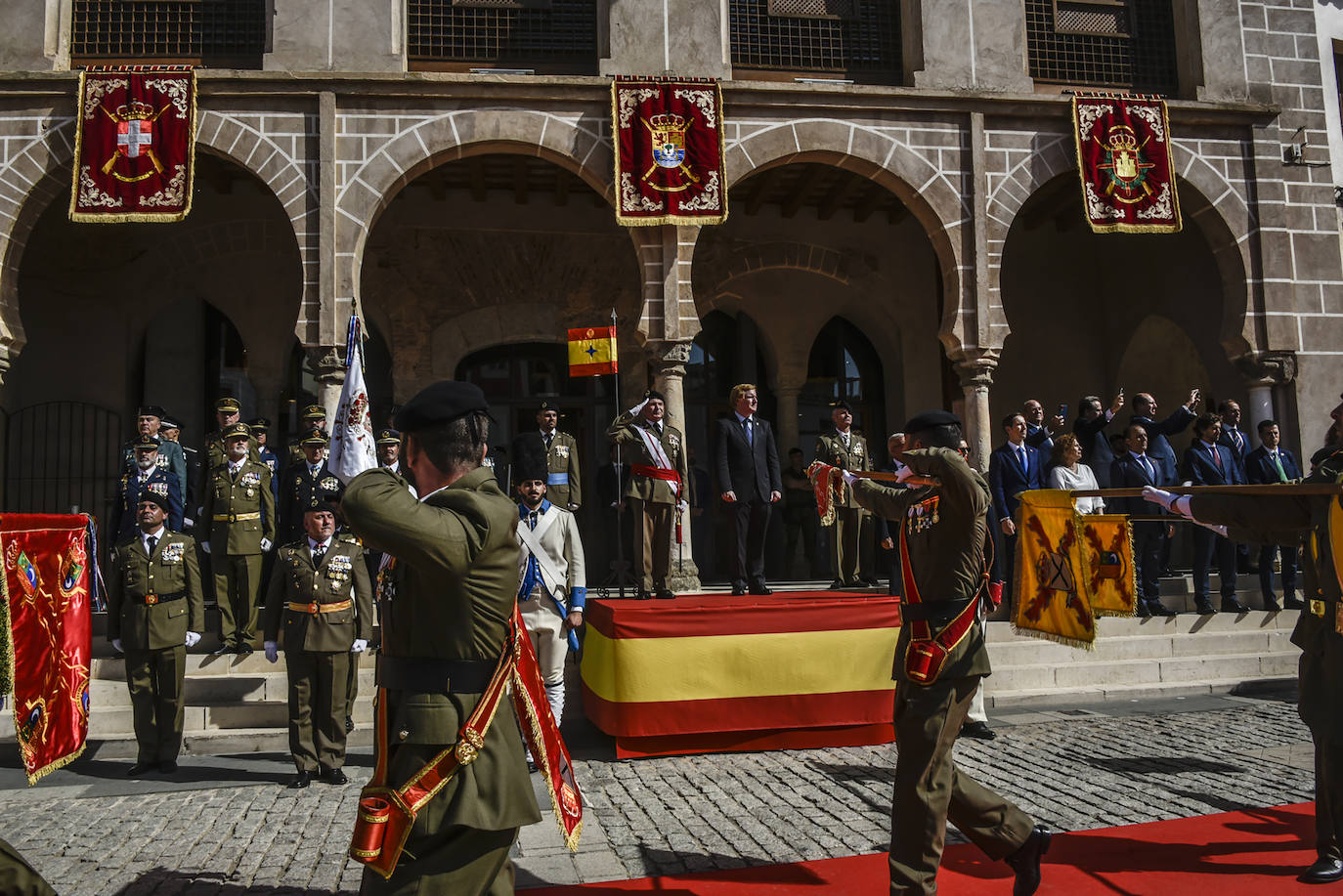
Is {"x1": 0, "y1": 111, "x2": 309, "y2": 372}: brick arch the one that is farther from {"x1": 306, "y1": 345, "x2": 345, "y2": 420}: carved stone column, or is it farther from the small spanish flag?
the small spanish flag

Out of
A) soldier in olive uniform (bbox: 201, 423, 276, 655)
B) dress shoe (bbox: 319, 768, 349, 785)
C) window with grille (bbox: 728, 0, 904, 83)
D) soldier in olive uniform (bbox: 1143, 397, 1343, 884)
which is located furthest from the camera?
window with grille (bbox: 728, 0, 904, 83)

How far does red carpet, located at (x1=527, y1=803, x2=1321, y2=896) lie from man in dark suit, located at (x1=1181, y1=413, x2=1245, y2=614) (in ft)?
17.8

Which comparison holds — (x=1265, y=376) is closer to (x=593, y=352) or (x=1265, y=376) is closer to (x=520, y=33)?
(x=593, y=352)

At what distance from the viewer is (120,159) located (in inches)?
396

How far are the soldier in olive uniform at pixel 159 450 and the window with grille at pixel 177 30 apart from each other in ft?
13.9

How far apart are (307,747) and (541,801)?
1790 mm

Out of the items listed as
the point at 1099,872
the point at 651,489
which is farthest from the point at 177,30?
the point at 1099,872

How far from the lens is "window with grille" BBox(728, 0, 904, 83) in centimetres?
1161

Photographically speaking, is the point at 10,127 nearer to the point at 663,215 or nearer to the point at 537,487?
the point at 663,215

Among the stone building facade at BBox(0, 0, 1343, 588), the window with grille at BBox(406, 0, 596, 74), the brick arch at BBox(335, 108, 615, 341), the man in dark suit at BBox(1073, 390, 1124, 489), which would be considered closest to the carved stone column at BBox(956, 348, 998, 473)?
the stone building facade at BBox(0, 0, 1343, 588)

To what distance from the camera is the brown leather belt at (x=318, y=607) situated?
22.0 ft

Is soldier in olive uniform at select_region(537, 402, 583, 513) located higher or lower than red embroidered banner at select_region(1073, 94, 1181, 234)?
lower

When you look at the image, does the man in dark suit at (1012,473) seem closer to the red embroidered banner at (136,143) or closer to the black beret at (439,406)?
the black beret at (439,406)

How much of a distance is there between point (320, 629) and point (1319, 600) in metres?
5.76
